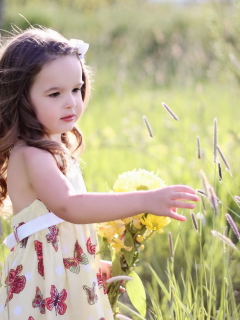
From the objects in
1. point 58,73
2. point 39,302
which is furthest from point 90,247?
point 58,73

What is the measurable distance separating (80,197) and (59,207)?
74 mm

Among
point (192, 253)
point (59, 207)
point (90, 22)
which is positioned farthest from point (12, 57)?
point (90, 22)

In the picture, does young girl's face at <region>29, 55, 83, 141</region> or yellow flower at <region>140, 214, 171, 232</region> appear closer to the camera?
yellow flower at <region>140, 214, 171, 232</region>

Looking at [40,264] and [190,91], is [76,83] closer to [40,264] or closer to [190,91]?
[40,264]

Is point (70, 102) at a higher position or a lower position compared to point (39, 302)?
higher

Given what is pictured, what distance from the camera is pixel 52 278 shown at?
1767mm

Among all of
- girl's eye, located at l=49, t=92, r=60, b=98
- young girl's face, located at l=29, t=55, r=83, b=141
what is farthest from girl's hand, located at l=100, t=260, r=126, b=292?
girl's eye, located at l=49, t=92, r=60, b=98

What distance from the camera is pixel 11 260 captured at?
188 cm

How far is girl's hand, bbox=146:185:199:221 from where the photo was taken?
1.51 meters

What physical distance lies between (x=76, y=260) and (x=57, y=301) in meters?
0.14

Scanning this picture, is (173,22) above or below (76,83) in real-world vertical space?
above

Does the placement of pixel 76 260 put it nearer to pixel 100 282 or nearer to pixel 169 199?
pixel 100 282

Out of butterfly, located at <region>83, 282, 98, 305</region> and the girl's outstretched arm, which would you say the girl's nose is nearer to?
the girl's outstretched arm

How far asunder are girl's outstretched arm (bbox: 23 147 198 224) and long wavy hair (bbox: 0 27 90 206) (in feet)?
0.28
